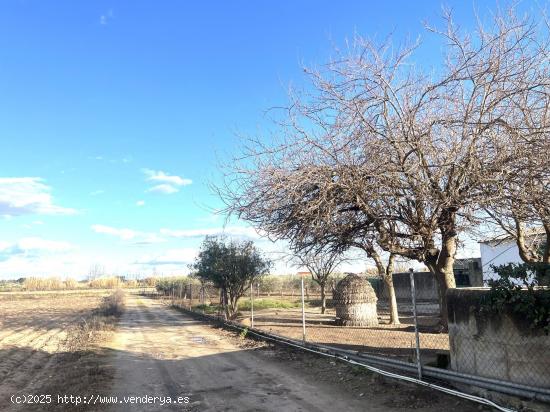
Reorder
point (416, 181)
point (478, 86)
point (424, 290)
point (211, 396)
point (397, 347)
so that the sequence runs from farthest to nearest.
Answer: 1. point (424, 290)
2. point (397, 347)
3. point (416, 181)
4. point (478, 86)
5. point (211, 396)

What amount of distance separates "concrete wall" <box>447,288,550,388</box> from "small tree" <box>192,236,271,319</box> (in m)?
19.4

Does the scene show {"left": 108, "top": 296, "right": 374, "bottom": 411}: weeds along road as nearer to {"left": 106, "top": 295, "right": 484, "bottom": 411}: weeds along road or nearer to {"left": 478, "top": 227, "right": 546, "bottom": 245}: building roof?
{"left": 106, "top": 295, "right": 484, "bottom": 411}: weeds along road

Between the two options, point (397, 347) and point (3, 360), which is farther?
point (3, 360)

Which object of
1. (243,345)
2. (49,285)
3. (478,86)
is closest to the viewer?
(478,86)

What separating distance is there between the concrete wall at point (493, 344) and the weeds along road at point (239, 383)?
697 millimetres

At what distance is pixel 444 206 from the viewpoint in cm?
985

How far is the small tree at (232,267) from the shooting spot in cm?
2725

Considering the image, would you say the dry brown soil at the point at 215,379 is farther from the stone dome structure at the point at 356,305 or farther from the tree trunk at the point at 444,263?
the stone dome structure at the point at 356,305

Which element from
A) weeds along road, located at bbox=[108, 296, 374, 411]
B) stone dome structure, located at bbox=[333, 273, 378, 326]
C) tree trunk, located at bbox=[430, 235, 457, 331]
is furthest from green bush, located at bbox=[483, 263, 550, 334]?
stone dome structure, located at bbox=[333, 273, 378, 326]

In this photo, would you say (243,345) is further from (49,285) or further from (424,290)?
(49,285)

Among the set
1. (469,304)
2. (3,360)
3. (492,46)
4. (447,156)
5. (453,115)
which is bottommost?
(3,360)

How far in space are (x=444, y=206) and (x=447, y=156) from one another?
121 centimetres

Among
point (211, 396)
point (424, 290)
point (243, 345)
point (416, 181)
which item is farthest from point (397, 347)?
point (424, 290)

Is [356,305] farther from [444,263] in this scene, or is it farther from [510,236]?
[510,236]
